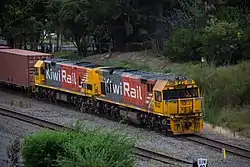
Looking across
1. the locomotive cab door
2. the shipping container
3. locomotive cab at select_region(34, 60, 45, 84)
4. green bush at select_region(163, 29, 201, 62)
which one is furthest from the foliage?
the locomotive cab door

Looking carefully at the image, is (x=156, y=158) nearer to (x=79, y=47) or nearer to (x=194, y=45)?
(x=194, y=45)

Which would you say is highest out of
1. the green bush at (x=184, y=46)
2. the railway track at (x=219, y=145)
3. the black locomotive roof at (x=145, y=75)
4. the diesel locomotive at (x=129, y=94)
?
the green bush at (x=184, y=46)

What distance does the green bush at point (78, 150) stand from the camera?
1345 cm

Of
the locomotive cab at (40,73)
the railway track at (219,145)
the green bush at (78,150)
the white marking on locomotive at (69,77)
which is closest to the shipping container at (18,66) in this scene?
the locomotive cab at (40,73)

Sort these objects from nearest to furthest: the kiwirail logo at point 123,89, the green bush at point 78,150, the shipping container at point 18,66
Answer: the green bush at point 78,150 → the kiwirail logo at point 123,89 → the shipping container at point 18,66

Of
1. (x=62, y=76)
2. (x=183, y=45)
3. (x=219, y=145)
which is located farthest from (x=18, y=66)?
(x=219, y=145)

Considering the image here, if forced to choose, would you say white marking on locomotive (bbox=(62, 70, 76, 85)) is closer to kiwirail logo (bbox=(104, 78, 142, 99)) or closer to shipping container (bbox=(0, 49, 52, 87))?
kiwirail logo (bbox=(104, 78, 142, 99))

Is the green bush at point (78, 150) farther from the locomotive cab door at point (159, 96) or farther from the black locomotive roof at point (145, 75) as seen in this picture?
the black locomotive roof at point (145, 75)

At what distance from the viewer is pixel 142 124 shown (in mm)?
28891

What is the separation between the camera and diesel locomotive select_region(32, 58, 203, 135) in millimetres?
26578

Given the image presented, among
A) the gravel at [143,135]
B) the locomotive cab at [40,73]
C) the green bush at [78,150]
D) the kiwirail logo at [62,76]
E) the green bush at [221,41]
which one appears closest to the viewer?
the green bush at [78,150]

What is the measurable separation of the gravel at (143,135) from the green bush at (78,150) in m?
2.77

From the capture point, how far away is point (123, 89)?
97.6ft

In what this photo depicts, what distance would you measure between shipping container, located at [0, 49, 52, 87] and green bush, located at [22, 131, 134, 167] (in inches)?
955
